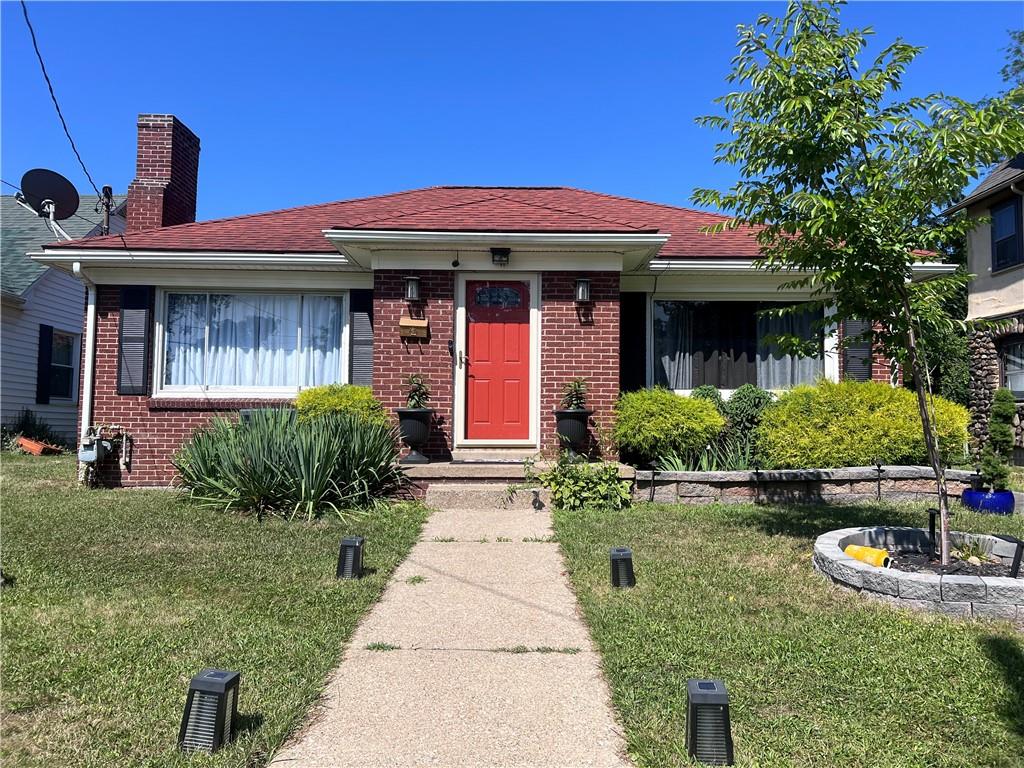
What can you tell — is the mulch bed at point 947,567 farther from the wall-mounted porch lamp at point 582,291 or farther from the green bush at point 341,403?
the green bush at point 341,403

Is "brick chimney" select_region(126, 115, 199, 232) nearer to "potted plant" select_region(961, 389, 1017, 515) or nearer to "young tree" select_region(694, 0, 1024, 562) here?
"young tree" select_region(694, 0, 1024, 562)

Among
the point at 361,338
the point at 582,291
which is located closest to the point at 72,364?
the point at 361,338

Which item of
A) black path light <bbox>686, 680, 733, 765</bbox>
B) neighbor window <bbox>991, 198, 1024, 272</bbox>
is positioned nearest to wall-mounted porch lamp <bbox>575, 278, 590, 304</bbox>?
black path light <bbox>686, 680, 733, 765</bbox>

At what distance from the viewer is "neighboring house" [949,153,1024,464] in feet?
49.9

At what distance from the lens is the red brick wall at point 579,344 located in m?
8.77

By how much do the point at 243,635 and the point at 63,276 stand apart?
16917 millimetres

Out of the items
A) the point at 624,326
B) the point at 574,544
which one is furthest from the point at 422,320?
the point at 574,544

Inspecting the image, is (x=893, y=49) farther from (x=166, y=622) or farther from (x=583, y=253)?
(x=166, y=622)

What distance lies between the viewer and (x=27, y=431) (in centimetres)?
1500

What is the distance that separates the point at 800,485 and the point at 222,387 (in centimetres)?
789

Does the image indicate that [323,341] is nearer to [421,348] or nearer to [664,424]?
[421,348]

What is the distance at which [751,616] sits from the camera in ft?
13.8

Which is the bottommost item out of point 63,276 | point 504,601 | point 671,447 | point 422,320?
point 504,601

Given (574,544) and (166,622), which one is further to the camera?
(574,544)
